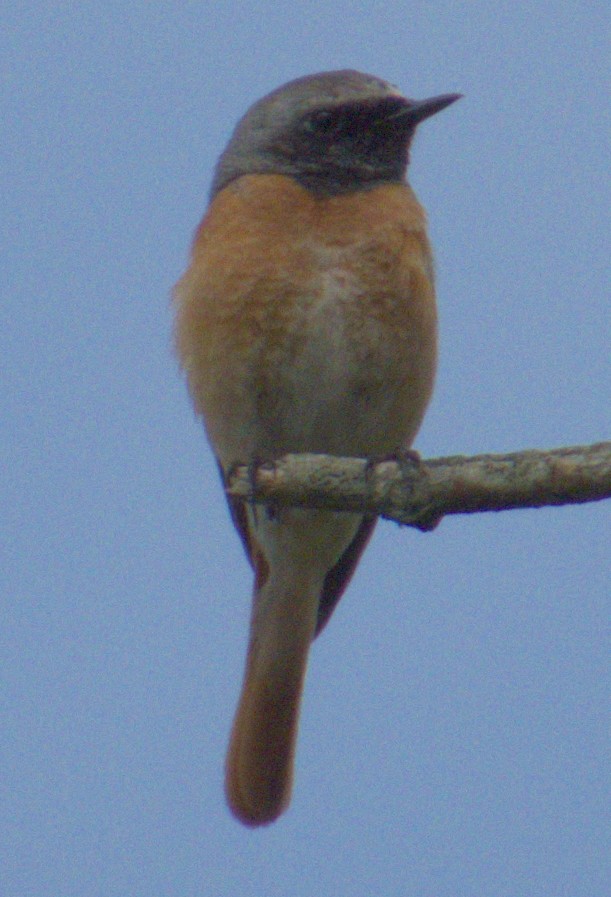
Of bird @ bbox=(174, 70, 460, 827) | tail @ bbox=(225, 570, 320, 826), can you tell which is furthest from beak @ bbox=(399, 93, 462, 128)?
Result: tail @ bbox=(225, 570, 320, 826)

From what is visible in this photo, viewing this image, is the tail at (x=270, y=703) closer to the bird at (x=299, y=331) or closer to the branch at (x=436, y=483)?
the bird at (x=299, y=331)

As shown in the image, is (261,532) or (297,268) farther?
(261,532)

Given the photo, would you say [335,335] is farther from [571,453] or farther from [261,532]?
[571,453]

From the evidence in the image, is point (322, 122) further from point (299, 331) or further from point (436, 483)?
point (436, 483)

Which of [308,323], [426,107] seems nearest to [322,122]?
[426,107]

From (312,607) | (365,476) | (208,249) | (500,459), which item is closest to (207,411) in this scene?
(208,249)

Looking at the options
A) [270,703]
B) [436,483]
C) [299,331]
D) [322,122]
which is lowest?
[436,483]

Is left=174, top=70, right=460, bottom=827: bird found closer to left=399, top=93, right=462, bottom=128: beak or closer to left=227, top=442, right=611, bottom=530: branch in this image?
left=399, top=93, right=462, bottom=128: beak
